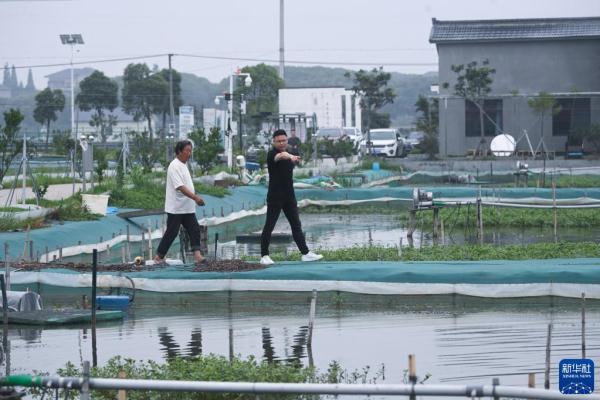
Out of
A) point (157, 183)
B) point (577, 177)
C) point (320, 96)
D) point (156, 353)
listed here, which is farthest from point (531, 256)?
point (320, 96)

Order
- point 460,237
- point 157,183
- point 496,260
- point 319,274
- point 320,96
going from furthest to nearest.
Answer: point 320,96 → point 157,183 → point 460,237 → point 496,260 → point 319,274

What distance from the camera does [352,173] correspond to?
101ft

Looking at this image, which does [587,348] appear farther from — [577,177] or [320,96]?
[320,96]

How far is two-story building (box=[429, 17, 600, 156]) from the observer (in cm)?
3897

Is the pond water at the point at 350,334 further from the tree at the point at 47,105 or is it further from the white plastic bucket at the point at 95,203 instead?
the tree at the point at 47,105

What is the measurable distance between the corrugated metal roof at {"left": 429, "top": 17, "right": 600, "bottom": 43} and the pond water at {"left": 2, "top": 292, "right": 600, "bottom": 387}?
3071 centimetres

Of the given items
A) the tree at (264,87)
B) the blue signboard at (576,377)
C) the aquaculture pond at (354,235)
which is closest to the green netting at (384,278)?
the aquaculture pond at (354,235)

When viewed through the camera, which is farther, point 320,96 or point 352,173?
point 320,96

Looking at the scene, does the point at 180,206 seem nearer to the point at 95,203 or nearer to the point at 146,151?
the point at 95,203

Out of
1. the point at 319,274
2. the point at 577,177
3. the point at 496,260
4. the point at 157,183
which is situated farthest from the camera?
the point at 577,177

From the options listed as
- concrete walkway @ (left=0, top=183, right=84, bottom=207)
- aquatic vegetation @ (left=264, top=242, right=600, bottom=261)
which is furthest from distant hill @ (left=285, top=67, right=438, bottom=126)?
aquatic vegetation @ (left=264, top=242, right=600, bottom=261)

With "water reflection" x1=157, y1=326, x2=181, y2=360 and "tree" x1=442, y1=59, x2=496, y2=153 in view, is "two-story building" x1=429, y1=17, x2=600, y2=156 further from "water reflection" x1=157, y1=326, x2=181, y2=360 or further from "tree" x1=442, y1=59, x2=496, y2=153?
"water reflection" x1=157, y1=326, x2=181, y2=360

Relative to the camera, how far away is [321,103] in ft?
167

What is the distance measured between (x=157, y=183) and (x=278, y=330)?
1263cm
